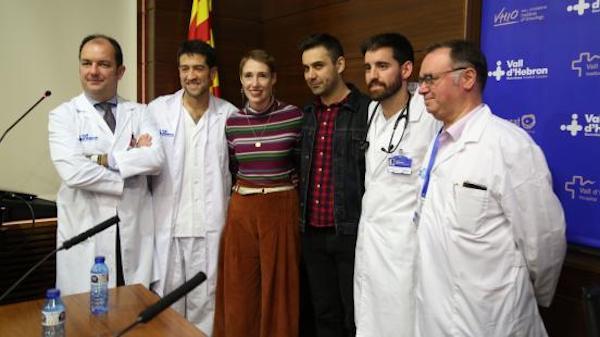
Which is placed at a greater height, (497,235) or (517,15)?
(517,15)

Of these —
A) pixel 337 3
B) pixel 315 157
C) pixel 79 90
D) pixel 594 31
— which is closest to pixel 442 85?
A: pixel 594 31

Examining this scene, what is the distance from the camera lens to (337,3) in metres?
3.51

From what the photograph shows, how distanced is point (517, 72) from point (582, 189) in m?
0.55

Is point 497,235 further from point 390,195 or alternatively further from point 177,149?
point 177,149

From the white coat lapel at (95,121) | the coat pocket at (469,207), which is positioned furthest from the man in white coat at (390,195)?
the white coat lapel at (95,121)

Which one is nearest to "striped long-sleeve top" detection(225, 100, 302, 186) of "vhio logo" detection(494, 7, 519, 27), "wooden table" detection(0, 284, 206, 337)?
"wooden table" detection(0, 284, 206, 337)

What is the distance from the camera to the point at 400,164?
7.45 ft

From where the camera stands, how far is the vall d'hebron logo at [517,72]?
7.16ft

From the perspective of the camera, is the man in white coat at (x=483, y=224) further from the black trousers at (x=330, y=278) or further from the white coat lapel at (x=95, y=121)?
the white coat lapel at (x=95, y=121)

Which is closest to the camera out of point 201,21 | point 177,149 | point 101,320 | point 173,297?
point 173,297

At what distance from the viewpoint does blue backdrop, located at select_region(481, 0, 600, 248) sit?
1993mm

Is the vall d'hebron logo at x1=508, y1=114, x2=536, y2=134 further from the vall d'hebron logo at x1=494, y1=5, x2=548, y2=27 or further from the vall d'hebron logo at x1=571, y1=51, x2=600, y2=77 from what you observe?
the vall d'hebron logo at x1=494, y1=5, x2=548, y2=27

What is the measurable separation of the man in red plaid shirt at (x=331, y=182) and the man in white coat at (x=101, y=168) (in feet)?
2.53

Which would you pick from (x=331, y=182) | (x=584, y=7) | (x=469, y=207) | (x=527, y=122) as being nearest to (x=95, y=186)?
(x=331, y=182)
